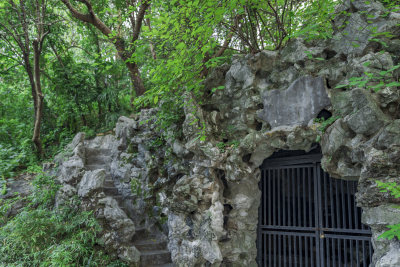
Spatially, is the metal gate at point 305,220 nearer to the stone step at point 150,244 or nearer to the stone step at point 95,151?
the stone step at point 150,244

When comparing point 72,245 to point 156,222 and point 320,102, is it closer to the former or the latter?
point 156,222

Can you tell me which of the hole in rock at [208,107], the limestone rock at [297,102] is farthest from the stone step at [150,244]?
the limestone rock at [297,102]

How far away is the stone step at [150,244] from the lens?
614 centimetres

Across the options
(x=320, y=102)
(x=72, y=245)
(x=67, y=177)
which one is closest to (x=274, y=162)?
(x=320, y=102)

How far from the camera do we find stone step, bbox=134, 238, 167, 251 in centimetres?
614

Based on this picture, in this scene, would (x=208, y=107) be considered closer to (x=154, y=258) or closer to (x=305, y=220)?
(x=305, y=220)

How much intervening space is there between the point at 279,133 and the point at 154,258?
3685mm

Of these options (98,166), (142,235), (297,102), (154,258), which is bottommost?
(154,258)

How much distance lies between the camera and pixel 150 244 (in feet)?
20.4

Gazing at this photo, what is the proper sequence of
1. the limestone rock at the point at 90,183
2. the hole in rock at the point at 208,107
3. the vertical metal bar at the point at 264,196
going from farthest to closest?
the limestone rock at the point at 90,183 → the hole in rock at the point at 208,107 → the vertical metal bar at the point at 264,196

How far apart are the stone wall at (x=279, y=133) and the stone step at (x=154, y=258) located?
757mm

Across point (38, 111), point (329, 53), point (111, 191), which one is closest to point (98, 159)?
point (111, 191)

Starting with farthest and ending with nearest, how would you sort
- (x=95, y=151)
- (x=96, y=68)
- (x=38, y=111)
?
1. (x=96, y=68)
2. (x=38, y=111)
3. (x=95, y=151)

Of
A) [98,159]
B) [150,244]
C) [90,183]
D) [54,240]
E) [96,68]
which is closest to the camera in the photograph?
[54,240]
